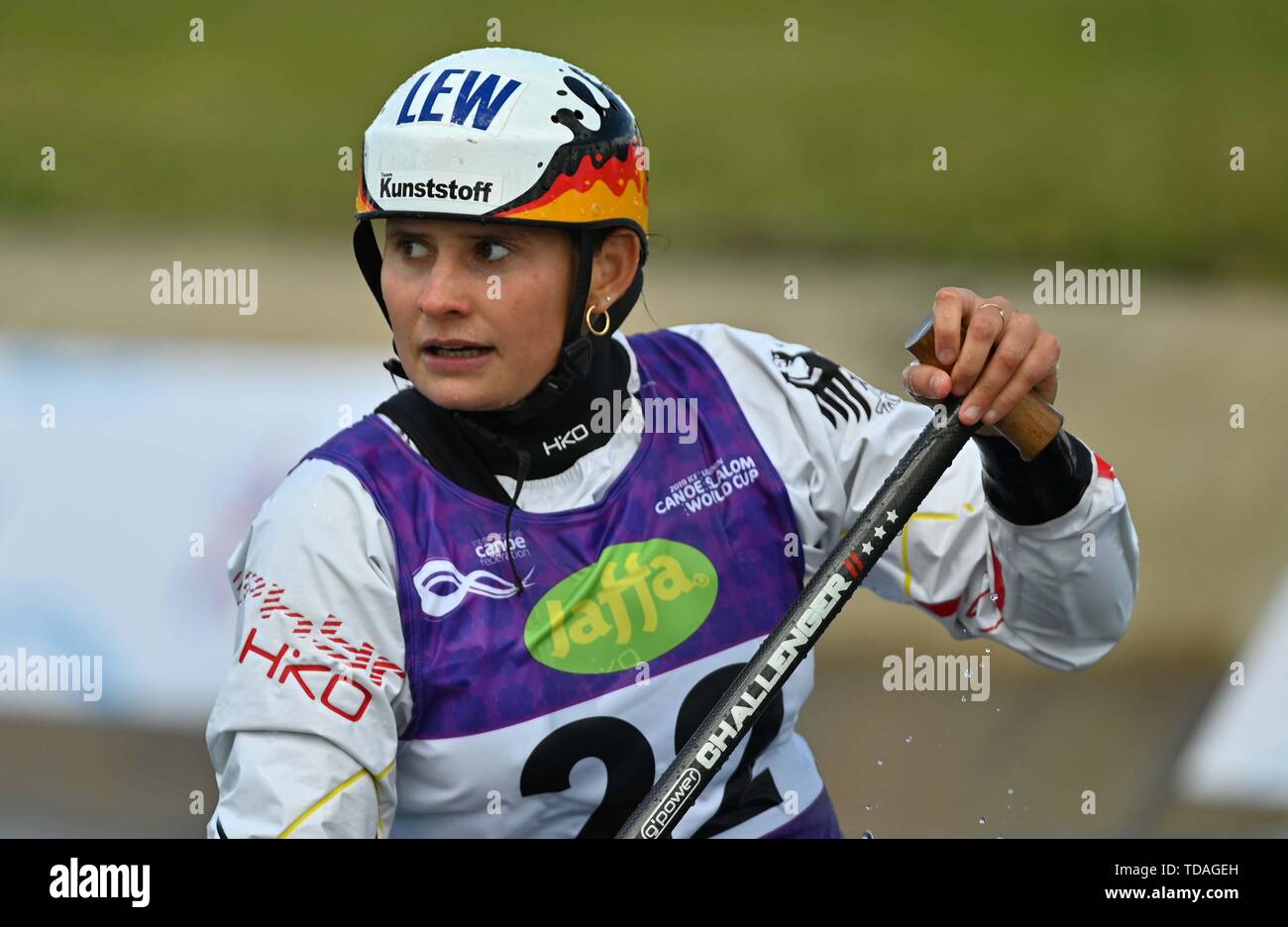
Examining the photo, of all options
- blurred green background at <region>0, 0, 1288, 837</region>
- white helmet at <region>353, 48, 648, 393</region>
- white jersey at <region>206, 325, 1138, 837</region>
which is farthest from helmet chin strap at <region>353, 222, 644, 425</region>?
blurred green background at <region>0, 0, 1288, 837</region>

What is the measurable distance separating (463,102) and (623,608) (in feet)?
2.59

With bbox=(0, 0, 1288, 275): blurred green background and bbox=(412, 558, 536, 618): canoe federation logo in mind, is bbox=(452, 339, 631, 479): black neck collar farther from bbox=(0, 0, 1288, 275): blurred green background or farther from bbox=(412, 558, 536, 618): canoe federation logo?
bbox=(0, 0, 1288, 275): blurred green background

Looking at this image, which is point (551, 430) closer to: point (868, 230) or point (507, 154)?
point (507, 154)

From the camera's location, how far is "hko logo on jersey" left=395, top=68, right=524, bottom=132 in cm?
249

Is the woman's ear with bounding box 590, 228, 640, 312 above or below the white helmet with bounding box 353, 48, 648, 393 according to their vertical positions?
below

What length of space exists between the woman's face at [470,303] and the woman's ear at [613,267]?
0.12 meters

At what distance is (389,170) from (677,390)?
1.98ft

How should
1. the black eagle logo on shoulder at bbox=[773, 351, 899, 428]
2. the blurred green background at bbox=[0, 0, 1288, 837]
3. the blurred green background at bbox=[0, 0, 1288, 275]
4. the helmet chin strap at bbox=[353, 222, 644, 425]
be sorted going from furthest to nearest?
the blurred green background at bbox=[0, 0, 1288, 275] → the blurred green background at bbox=[0, 0, 1288, 837] → the black eagle logo on shoulder at bbox=[773, 351, 899, 428] → the helmet chin strap at bbox=[353, 222, 644, 425]

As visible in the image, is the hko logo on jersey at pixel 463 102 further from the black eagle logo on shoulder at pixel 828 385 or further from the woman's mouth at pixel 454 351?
the black eagle logo on shoulder at pixel 828 385

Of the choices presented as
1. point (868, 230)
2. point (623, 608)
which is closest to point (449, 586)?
point (623, 608)

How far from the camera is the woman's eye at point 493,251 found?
98.6 inches

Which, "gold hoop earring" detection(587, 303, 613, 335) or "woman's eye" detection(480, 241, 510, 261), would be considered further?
"gold hoop earring" detection(587, 303, 613, 335)

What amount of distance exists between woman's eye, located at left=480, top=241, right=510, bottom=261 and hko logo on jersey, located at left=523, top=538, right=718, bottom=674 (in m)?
0.47

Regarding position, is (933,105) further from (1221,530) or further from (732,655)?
(732,655)
